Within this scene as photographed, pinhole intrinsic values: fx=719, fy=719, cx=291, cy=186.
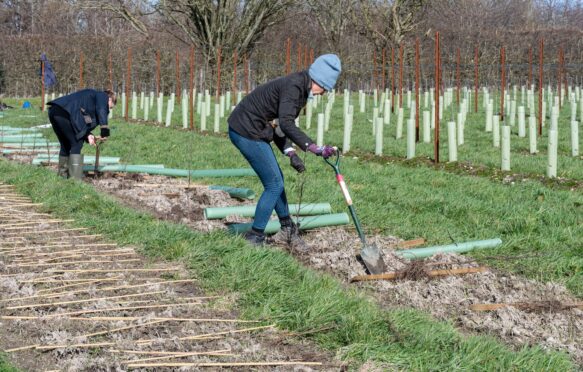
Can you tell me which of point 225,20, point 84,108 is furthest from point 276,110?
point 225,20

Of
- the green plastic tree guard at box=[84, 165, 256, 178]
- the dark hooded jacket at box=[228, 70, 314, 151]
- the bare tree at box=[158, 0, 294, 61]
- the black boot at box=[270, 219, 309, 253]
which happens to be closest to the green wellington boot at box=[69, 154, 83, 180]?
the green plastic tree guard at box=[84, 165, 256, 178]

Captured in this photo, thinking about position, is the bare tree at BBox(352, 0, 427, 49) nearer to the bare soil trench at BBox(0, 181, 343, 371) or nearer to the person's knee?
the person's knee

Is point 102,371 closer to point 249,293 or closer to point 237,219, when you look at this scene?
point 249,293

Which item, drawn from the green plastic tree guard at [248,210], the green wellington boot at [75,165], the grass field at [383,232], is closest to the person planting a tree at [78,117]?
the green wellington boot at [75,165]

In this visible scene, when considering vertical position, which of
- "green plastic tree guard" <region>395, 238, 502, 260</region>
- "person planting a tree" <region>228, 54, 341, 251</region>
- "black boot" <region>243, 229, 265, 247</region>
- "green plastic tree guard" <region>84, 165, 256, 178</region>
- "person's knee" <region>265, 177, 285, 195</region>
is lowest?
"green plastic tree guard" <region>395, 238, 502, 260</region>

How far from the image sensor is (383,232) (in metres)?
6.57

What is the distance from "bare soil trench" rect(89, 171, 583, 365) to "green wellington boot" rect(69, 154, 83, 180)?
2.75 metres

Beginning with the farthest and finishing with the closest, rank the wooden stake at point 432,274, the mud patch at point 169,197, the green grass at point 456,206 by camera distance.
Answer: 1. the mud patch at point 169,197
2. the green grass at point 456,206
3. the wooden stake at point 432,274

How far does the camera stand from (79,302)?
4172 mm

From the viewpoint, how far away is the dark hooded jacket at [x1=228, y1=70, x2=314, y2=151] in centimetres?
530

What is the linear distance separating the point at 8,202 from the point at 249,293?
3873mm

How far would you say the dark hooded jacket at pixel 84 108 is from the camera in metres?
8.63

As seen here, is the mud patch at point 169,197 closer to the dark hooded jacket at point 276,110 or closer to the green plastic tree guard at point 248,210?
the green plastic tree guard at point 248,210

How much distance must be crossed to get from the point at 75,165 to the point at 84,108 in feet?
2.38
